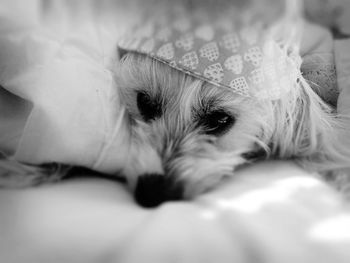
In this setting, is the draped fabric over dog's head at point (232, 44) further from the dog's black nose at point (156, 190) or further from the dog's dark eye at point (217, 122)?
the dog's black nose at point (156, 190)

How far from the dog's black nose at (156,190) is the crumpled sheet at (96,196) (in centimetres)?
3

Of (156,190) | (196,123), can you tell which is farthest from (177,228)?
(196,123)

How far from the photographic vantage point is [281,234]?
2.10 feet

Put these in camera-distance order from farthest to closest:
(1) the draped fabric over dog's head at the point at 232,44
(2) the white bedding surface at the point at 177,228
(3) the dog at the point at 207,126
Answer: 1. (3) the dog at the point at 207,126
2. (1) the draped fabric over dog's head at the point at 232,44
3. (2) the white bedding surface at the point at 177,228

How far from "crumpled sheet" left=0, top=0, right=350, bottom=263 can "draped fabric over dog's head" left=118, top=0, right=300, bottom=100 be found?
10 cm

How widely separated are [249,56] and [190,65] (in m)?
0.12

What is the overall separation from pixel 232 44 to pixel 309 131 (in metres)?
0.31

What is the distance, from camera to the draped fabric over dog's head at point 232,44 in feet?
2.42

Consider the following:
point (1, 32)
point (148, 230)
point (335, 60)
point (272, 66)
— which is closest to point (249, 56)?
point (272, 66)

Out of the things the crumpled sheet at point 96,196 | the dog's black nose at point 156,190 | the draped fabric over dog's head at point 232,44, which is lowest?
the dog's black nose at point 156,190

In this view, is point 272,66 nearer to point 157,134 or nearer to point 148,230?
point 157,134

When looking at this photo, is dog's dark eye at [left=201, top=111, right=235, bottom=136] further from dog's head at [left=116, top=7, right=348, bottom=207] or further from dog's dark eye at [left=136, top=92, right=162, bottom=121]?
dog's dark eye at [left=136, top=92, right=162, bottom=121]

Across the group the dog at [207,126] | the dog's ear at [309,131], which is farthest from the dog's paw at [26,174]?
the dog's ear at [309,131]

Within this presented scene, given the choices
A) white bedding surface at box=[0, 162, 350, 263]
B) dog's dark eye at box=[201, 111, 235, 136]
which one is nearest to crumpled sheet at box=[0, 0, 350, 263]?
white bedding surface at box=[0, 162, 350, 263]
